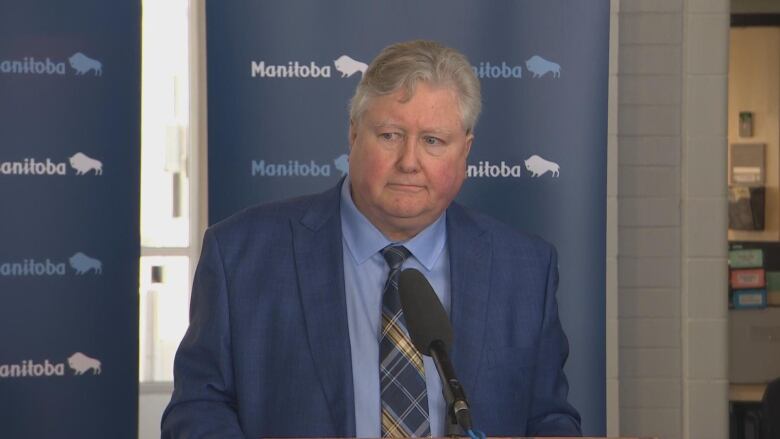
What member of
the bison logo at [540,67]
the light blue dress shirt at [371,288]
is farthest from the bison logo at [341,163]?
the light blue dress shirt at [371,288]

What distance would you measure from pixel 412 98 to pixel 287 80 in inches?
71.0

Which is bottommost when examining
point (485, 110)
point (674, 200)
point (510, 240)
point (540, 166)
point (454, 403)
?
point (454, 403)

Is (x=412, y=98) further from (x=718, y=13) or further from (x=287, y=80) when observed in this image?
(x=718, y=13)

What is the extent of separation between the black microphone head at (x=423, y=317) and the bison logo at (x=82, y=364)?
8.90ft

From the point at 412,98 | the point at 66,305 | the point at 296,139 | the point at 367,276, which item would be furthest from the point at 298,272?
the point at 66,305

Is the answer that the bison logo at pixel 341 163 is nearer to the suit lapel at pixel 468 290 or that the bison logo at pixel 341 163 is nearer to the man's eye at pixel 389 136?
the suit lapel at pixel 468 290

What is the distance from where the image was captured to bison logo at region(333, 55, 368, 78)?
3.98 m

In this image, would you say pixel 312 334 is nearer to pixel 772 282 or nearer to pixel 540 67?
pixel 540 67

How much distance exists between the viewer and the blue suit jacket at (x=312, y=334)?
2.29m

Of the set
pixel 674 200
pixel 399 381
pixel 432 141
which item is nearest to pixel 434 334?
pixel 399 381

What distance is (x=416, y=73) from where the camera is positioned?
223 cm

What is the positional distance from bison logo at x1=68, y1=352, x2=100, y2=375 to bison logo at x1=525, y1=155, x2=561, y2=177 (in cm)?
168

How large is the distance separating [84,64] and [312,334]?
2199 millimetres

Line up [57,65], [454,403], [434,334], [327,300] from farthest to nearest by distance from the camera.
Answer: [57,65] → [327,300] → [434,334] → [454,403]
